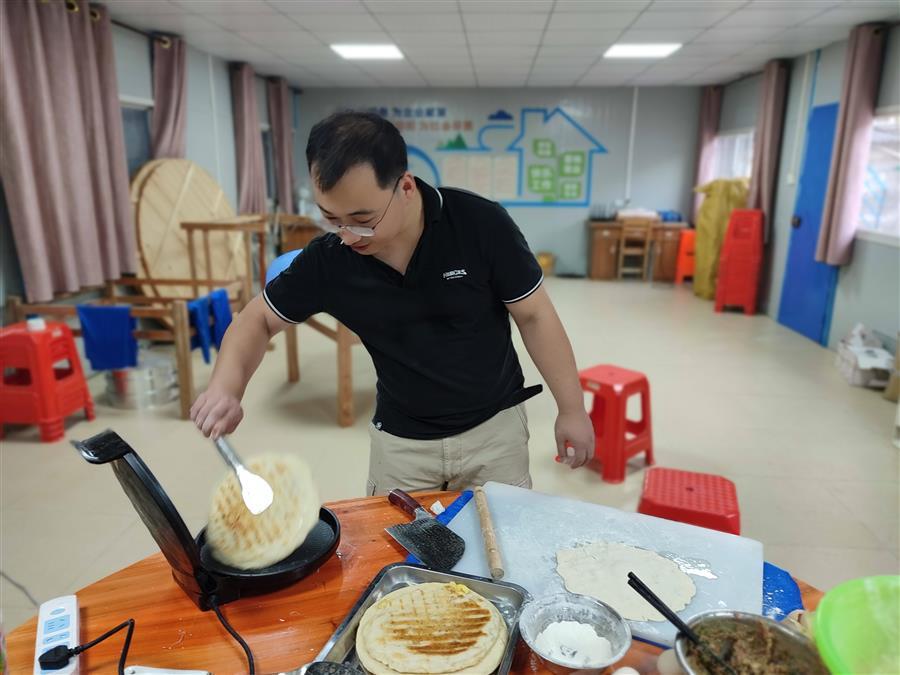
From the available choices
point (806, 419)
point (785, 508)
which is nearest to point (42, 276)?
point (785, 508)

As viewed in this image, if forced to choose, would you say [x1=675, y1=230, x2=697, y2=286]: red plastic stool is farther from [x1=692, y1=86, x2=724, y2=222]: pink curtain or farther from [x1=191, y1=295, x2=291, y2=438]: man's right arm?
[x1=191, y1=295, x2=291, y2=438]: man's right arm

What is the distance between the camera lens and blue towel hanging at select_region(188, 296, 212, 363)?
144 inches

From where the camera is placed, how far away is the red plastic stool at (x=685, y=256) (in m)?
7.91

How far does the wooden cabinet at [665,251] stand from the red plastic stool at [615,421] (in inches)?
226

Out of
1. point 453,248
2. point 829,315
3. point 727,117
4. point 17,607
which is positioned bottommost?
point 17,607

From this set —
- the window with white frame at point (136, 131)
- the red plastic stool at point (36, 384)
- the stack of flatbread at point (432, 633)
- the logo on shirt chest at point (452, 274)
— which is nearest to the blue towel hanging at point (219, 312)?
the red plastic stool at point (36, 384)

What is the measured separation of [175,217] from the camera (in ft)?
17.0

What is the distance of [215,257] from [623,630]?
5577 millimetres

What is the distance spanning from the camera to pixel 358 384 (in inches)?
162

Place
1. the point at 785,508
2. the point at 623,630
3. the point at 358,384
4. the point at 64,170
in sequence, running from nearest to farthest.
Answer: the point at 623,630 < the point at 785,508 < the point at 64,170 < the point at 358,384

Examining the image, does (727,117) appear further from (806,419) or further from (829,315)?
(806,419)

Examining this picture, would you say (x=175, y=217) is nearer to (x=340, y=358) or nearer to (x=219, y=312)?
(x=219, y=312)

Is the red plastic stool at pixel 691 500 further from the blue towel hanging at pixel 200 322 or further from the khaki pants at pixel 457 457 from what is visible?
the blue towel hanging at pixel 200 322

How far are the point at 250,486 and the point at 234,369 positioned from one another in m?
0.32
